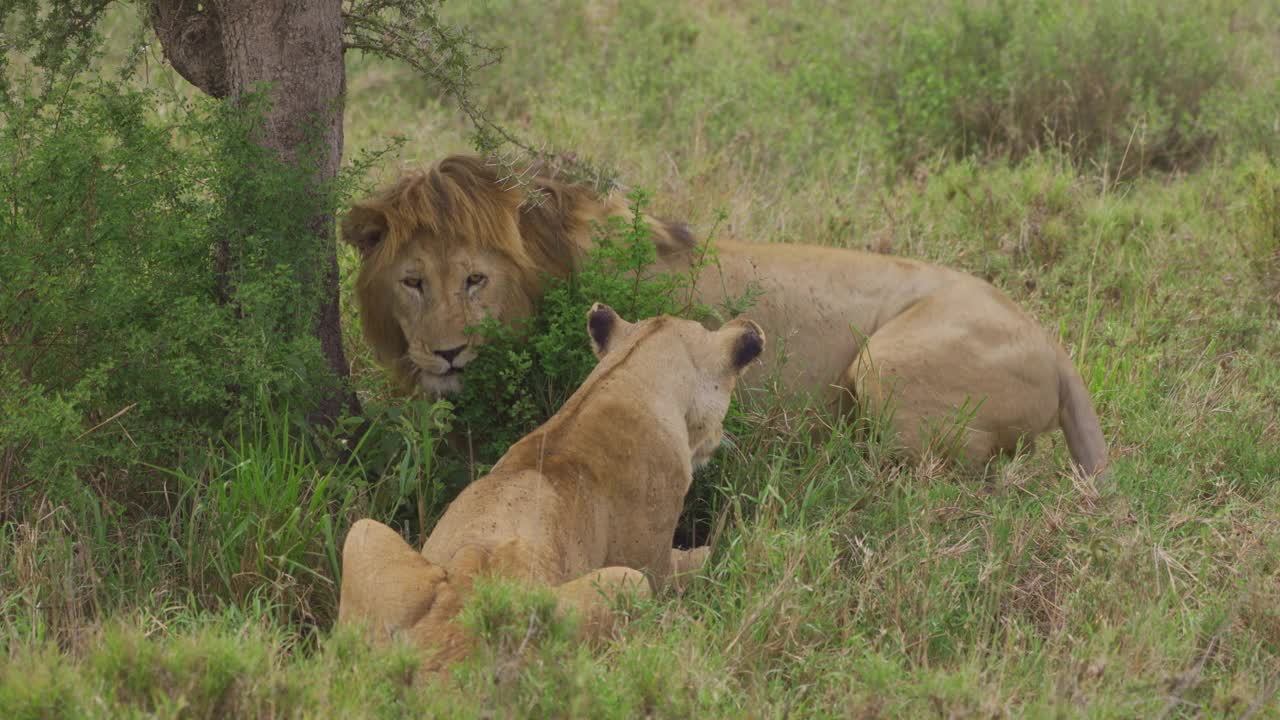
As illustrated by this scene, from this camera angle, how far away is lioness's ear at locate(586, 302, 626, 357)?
12.7ft

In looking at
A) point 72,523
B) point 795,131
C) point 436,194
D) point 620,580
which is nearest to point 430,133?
point 795,131

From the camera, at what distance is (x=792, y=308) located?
475 centimetres

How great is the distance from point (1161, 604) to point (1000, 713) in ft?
2.65

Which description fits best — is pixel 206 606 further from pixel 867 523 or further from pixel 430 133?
pixel 430 133

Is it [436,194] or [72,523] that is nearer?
[72,523]

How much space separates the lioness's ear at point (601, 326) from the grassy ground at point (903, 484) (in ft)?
1.96

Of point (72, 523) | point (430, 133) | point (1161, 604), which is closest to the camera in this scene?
point (1161, 604)

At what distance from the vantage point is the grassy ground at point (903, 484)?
2863 millimetres

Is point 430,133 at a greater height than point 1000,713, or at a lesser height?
greater

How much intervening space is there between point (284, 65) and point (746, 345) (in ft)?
5.21

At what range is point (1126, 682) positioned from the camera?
2980 millimetres

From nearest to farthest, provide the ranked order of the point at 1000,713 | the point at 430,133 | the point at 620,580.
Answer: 1. the point at 1000,713
2. the point at 620,580
3. the point at 430,133

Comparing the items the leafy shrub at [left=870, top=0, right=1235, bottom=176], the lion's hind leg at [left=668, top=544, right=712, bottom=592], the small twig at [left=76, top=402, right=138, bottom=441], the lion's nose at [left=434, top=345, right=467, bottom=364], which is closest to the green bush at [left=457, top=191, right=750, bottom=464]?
the lion's nose at [left=434, top=345, right=467, bottom=364]

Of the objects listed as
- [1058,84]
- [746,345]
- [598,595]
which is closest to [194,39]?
[746,345]
